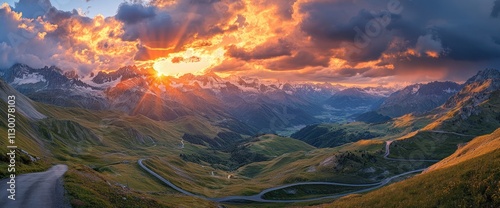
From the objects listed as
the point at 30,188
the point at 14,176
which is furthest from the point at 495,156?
the point at 14,176

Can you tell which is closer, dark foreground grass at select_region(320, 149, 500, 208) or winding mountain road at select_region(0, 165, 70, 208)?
dark foreground grass at select_region(320, 149, 500, 208)

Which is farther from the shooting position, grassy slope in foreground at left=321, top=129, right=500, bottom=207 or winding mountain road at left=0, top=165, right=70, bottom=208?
winding mountain road at left=0, top=165, right=70, bottom=208

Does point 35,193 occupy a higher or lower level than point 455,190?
lower

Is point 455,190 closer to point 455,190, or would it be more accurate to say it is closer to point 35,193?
point 455,190

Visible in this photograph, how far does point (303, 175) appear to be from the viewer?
19600 cm

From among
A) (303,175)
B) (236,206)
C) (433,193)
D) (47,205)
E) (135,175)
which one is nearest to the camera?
(433,193)

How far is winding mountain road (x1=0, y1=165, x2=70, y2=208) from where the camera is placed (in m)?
39.0

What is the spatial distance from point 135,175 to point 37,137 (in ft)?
332

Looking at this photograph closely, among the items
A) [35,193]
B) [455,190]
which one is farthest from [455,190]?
[35,193]

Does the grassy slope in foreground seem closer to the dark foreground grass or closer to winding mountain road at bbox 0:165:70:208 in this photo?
the dark foreground grass

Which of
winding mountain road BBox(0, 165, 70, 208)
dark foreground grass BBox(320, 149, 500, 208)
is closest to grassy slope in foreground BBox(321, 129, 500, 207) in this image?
dark foreground grass BBox(320, 149, 500, 208)

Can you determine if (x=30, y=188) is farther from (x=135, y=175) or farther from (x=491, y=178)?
(x=135, y=175)

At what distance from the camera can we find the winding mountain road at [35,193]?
128 feet

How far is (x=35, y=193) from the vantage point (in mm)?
43781
